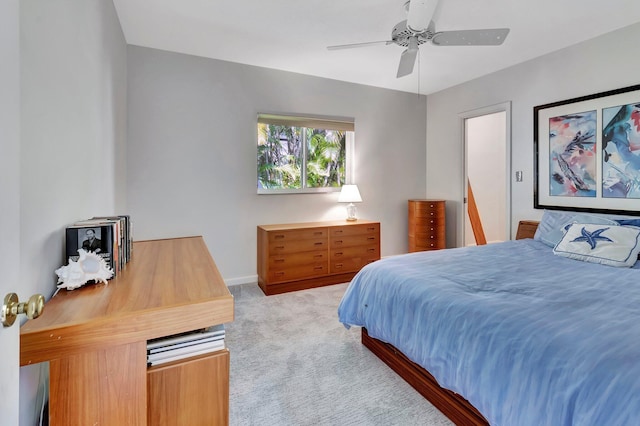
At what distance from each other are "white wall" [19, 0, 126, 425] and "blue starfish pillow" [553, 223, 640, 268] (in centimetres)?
324

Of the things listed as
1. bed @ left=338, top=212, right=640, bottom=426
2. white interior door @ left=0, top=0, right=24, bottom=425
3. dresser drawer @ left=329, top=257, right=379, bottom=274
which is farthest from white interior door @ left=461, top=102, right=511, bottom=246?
white interior door @ left=0, top=0, right=24, bottom=425

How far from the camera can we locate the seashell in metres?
1.12

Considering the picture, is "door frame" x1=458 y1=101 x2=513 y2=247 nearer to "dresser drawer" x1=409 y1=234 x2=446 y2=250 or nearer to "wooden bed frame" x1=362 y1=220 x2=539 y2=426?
"dresser drawer" x1=409 y1=234 x2=446 y2=250

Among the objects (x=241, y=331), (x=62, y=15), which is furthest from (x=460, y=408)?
(x=62, y=15)

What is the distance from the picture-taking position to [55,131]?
1.13m

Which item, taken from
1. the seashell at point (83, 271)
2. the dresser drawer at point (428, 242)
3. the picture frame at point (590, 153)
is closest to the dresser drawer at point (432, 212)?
the dresser drawer at point (428, 242)

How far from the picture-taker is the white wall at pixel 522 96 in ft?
9.43

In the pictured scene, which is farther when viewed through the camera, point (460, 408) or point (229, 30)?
point (229, 30)

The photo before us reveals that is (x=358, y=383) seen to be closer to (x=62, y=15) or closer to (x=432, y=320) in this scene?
(x=432, y=320)

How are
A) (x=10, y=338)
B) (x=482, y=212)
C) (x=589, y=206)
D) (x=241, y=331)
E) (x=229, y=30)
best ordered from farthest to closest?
(x=482, y=212)
(x=589, y=206)
(x=229, y=30)
(x=241, y=331)
(x=10, y=338)

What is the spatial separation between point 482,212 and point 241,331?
4.80 meters

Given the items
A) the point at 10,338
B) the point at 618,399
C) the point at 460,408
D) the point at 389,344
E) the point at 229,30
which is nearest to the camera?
the point at 10,338

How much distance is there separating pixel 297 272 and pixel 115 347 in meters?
2.70

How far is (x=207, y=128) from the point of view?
350 centimetres
